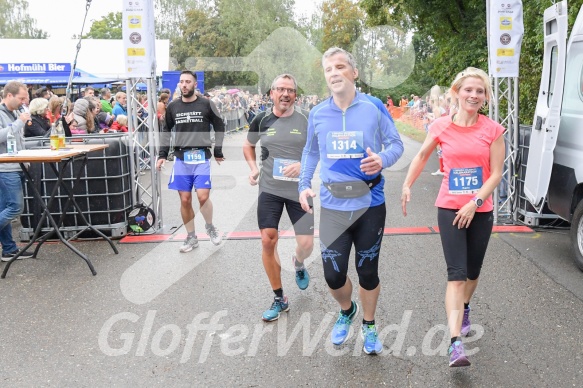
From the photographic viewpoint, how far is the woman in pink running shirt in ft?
12.6

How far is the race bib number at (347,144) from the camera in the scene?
3840 millimetres

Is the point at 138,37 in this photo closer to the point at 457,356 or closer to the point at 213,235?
the point at 213,235

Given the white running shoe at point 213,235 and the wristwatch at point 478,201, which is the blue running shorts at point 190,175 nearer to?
the white running shoe at point 213,235

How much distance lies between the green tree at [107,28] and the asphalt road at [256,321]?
99.4 meters

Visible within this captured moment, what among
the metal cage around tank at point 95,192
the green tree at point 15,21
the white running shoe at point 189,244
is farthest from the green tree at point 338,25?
the green tree at point 15,21

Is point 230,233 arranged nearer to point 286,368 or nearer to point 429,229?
point 429,229

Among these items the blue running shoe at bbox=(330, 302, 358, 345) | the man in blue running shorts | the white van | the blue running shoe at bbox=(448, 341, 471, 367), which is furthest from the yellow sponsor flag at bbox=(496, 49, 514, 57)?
the blue running shoe at bbox=(448, 341, 471, 367)

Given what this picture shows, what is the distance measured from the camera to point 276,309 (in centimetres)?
489

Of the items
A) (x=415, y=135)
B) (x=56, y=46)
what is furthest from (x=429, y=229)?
(x=56, y=46)

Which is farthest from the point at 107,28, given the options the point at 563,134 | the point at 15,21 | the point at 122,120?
the point at 563,134

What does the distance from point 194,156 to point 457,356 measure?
397cm

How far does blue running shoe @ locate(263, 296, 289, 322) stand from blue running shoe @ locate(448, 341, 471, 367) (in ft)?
5.06

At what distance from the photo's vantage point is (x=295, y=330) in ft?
15.1

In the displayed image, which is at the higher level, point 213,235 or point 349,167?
point 349,167
